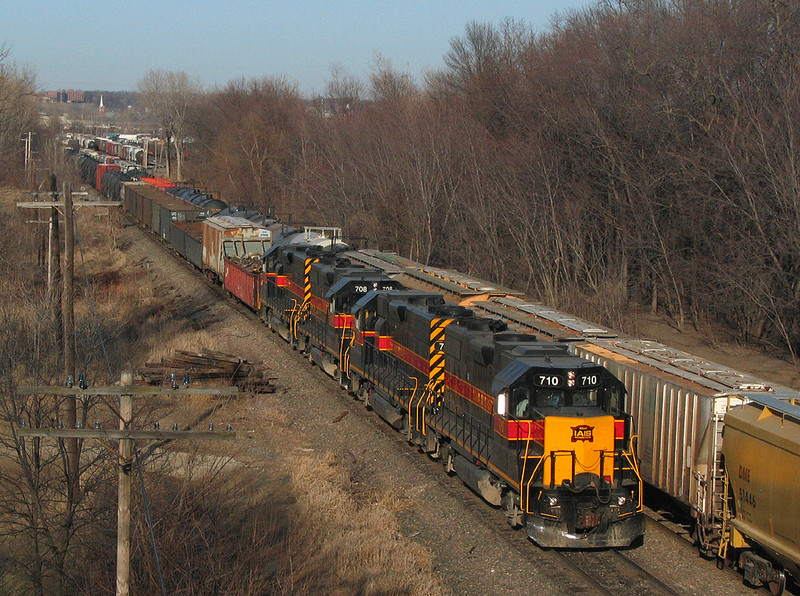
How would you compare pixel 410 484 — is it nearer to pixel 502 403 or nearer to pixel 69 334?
pixel 502 403

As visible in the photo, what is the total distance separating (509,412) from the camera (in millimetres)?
12375

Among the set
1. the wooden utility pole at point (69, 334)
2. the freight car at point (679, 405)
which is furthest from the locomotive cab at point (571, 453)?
the wooden utility pole at point (69, 334)

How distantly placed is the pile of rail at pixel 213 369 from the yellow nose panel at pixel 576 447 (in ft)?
37.6

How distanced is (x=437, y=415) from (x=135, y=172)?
67326 mm

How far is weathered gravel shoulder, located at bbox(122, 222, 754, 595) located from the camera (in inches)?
464

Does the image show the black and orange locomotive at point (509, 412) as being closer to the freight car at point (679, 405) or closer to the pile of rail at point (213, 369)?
the freight car at point (679, 405)

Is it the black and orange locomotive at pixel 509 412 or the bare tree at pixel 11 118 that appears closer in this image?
the black and orange locomotive at pixel 509 412

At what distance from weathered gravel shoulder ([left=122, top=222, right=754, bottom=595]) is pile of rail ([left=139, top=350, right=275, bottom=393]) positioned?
1.91 feet

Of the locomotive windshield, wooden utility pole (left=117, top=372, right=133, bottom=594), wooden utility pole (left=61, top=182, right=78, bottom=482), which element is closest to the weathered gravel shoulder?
the locomotive windshield

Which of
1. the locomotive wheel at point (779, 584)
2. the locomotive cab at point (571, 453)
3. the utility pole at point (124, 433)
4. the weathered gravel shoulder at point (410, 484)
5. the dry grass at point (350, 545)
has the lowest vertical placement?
the weathered gravel shoulder at point (410, 484)

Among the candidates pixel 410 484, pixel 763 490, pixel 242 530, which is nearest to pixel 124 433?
pixel 242 530

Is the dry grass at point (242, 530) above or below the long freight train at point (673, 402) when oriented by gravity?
below

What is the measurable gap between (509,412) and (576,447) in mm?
1048

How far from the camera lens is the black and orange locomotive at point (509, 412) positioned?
12078 mm
